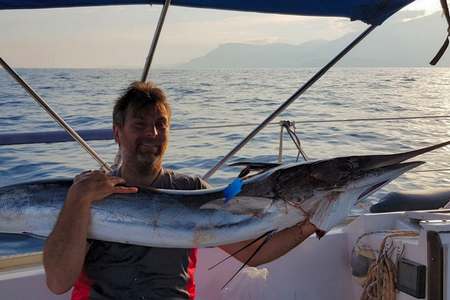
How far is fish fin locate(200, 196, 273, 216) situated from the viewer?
66.7 inches

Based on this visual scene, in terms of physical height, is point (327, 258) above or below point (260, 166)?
below

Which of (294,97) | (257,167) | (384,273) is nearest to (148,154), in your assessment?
(257,167)

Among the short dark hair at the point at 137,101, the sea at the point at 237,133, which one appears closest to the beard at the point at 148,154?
the short dark hair at the point at 137,101

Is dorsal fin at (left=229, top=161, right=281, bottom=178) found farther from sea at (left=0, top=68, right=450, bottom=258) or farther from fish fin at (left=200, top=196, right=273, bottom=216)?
sea at (left=0, top=68, right=450, bottom=258)

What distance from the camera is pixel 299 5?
302cm

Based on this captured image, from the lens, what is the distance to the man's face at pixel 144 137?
2195mm

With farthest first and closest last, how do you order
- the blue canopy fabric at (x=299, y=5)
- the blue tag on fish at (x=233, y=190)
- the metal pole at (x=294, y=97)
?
the metal pole at (x=294, y=97)
the blue canopy fabric at (x=299, y=5)
the blue tag on fish at (x=233, y=190)

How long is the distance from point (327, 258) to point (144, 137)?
159cm

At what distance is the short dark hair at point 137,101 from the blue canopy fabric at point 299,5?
32.3 inches

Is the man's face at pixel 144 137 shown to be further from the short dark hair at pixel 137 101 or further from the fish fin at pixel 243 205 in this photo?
the fish fin at pixel 243 205

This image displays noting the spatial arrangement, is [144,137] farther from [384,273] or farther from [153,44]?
[384,273]

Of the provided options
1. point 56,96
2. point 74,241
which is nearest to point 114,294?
point 74,241

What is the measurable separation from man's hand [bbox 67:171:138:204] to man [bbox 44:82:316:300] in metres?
0.04

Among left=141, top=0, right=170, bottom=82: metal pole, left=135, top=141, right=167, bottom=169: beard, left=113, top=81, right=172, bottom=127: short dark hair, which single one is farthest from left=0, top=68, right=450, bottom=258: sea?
left=135, top=141, right=167, bottom=169: beard
